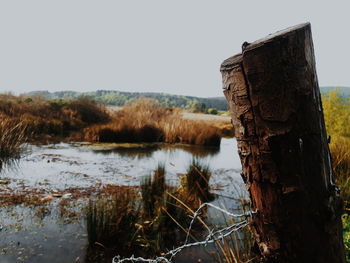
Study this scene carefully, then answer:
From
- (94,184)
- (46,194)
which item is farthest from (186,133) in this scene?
(46,194)

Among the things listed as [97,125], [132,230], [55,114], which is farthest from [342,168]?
[55,114]

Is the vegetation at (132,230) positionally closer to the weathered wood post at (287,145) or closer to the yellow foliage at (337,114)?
the weathered wood post at (287,145)

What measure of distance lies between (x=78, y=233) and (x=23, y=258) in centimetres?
65

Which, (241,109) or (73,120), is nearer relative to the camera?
(241,109)

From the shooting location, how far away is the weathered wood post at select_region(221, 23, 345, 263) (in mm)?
680

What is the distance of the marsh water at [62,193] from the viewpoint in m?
2.94

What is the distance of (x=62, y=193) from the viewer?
182 inches

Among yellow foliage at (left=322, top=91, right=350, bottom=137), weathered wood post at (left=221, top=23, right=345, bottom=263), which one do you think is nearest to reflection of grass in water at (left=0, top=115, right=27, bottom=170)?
weathered wood post at (left=221, top=23, right=345, bottom=263)

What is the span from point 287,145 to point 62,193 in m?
4.56

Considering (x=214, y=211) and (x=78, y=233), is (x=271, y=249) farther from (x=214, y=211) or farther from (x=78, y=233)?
(x=214, y=211)

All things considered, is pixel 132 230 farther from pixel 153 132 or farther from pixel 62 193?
pixel 153 132

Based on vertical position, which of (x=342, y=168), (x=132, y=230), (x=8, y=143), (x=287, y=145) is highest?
(x=8, y=143)

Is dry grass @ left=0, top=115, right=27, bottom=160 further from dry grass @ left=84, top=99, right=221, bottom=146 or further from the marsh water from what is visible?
dry grass @ left=84, top=99, right=221, bottom=146

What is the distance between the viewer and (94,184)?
530 centimetres
